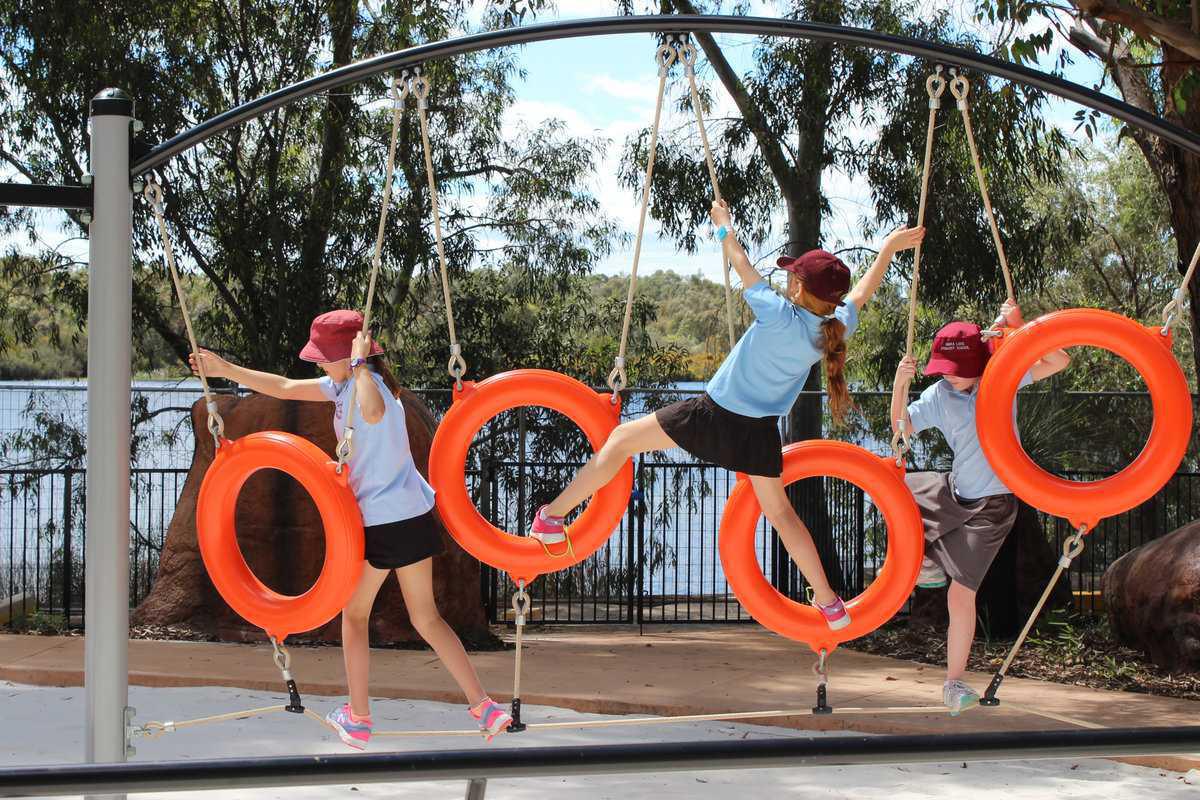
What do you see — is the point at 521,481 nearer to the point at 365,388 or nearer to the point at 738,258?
the point at 365,388

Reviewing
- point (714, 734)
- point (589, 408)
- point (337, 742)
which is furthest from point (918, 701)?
point (589, 408)

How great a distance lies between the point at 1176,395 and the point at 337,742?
4106 millimetres

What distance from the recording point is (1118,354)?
12.7 feet

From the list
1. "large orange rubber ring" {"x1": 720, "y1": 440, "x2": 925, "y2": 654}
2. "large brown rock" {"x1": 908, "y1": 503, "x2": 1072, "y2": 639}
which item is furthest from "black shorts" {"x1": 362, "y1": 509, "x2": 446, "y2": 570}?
"large brown rock" {"x1": 908, "y1": 503, "x2": 1072, "y2": 639}

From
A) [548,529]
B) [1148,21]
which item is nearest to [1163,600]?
[1148,21]

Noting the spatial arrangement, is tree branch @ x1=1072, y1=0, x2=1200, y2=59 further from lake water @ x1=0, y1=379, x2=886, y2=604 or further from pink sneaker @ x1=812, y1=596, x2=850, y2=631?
lake water @ x1=0, y1=379, x2=886, y2=604

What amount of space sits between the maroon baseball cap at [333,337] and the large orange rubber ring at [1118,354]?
1935 millimetres

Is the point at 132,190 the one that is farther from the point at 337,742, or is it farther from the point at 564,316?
the point at 564,316

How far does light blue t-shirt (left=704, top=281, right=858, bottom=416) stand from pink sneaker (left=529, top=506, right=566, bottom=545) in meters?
0.63

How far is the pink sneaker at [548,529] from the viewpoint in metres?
3.95

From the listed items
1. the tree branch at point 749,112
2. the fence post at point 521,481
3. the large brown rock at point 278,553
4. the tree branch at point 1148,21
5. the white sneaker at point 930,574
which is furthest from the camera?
the tree branch at point 749,112

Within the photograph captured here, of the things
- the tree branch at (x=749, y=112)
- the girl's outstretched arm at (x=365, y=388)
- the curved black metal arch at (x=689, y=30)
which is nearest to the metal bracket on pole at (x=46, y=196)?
the curved black metal arch at (x=689, y=30)

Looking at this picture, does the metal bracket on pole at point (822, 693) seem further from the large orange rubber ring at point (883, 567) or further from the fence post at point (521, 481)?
the fence post at point (521, 481)

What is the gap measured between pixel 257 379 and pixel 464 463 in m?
0.75
